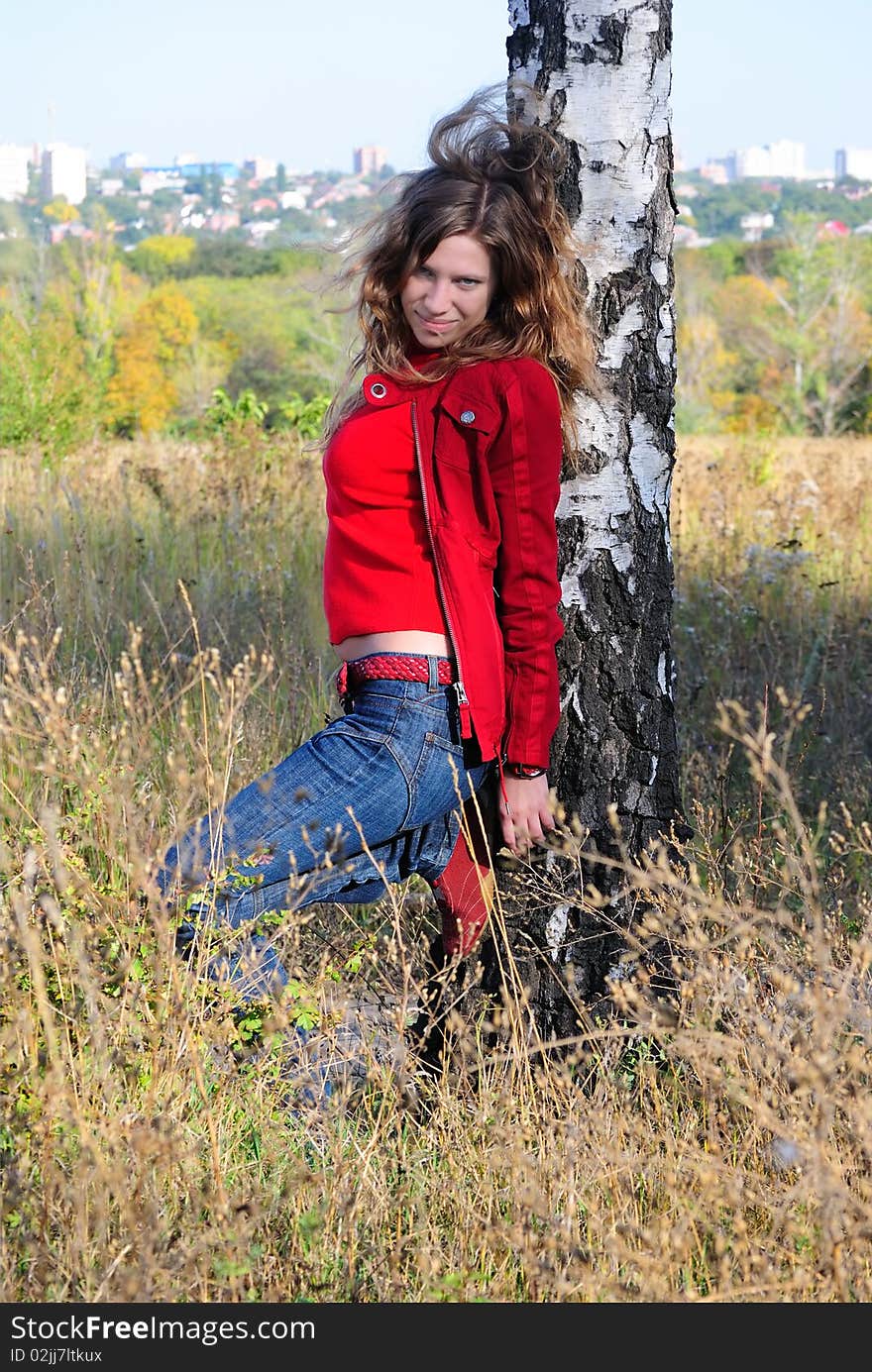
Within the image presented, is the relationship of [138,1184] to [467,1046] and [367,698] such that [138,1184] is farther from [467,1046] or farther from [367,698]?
[367,698]

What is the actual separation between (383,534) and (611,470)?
1.87 feet

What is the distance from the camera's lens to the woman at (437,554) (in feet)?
7.73

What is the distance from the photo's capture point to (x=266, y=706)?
410cm

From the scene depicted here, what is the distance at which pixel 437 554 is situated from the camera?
2.34m

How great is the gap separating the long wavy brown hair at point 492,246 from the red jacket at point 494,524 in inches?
3.2

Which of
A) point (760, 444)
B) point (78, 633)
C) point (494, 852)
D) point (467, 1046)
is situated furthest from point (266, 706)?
point (760, 444)

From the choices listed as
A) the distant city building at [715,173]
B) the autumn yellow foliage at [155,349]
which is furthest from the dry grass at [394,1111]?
the distant city building at [715,173]

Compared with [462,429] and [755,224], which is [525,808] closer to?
[462,429]

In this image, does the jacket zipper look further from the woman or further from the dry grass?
the dry grass

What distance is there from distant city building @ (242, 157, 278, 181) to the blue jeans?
16372 cm

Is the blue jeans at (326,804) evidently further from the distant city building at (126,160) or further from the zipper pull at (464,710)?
the distant city building at (126,160)

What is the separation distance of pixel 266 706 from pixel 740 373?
54024 millimetres

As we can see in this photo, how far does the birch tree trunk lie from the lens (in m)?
2.58

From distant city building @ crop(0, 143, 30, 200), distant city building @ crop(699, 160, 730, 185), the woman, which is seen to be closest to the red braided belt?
the woman
